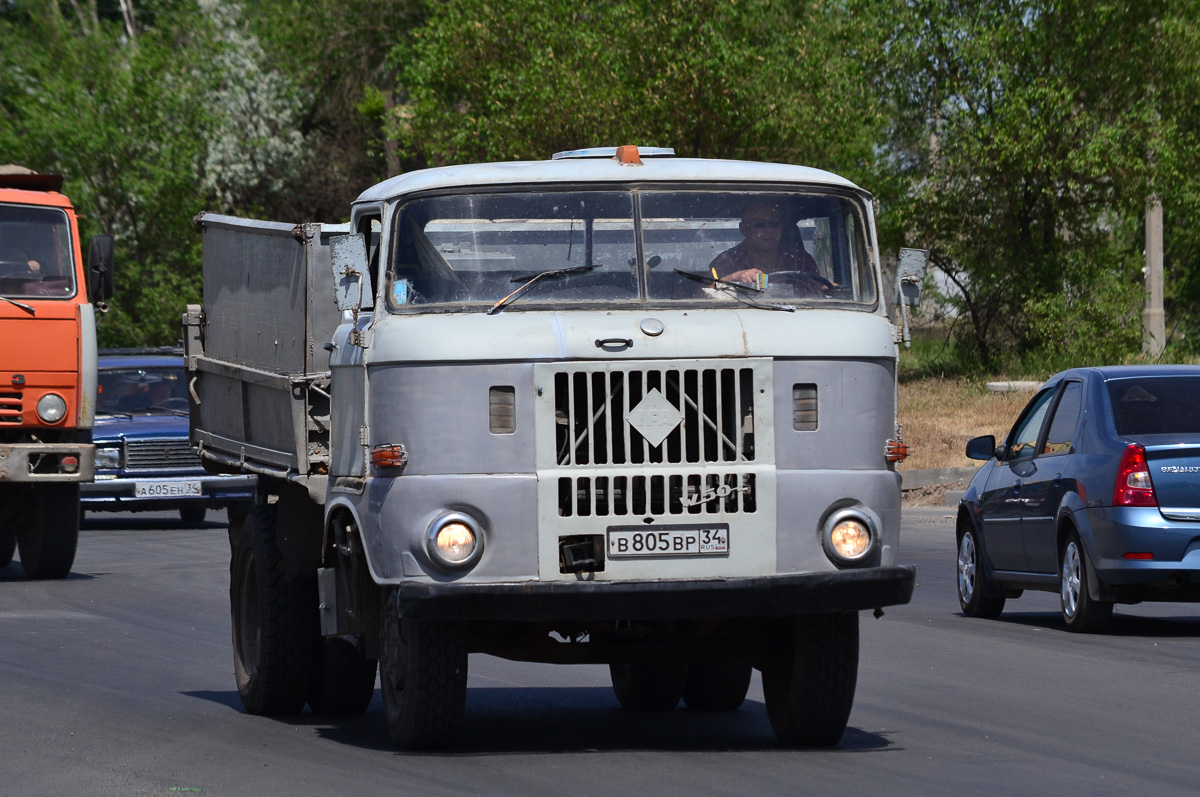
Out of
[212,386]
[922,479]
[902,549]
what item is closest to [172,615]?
[212,386]

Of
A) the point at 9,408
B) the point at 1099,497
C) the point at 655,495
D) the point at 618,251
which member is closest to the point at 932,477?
the point at 9,408

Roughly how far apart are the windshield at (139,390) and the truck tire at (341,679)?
15.2 metres

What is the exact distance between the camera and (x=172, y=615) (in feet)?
46.3

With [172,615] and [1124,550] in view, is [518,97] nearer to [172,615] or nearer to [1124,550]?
[172,615]

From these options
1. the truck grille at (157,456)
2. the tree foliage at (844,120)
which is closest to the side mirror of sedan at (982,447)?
the truck grille at (157,456)

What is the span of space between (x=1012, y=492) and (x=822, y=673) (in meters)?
5.95

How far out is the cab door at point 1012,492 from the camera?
519 inches

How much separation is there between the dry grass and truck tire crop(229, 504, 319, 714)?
16.9 metres

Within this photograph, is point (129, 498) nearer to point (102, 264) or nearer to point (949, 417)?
point (102, 264)

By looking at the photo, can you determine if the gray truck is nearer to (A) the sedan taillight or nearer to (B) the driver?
(B) the driver

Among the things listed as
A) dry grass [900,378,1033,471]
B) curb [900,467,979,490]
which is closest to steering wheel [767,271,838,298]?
dry grass [900,378,1033,471]

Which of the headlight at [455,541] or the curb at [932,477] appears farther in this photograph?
the curb at [932,477]

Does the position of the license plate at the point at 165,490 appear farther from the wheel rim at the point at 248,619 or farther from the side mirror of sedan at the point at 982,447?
the wheel rim at the point at 248,619

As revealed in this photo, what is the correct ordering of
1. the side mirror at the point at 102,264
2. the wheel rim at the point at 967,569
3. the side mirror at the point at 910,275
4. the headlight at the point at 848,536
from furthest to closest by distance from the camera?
the side mirror at the point at 102,264, the wheel rim at the point at 967,569, the side mirror at the point at 910,275, the headlight at the point at 848,536
